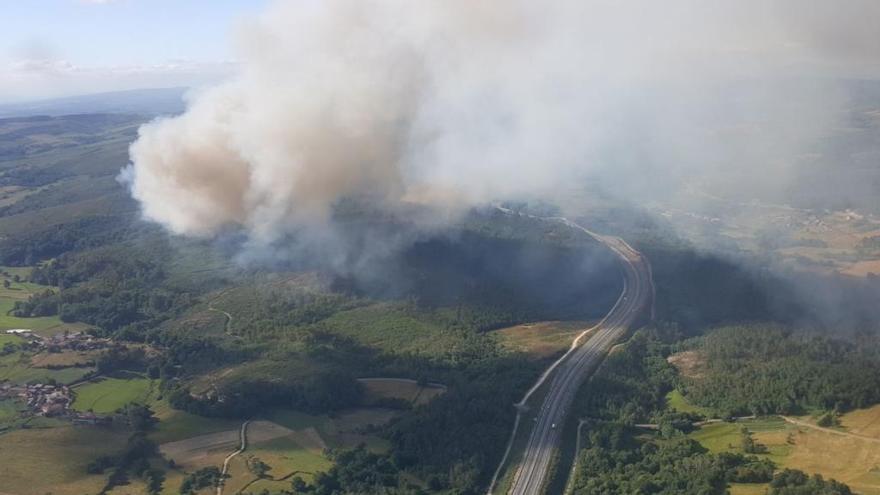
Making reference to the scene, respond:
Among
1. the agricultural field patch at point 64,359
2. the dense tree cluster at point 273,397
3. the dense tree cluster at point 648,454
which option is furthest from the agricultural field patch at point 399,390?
the agricultural field patch at point 64,359

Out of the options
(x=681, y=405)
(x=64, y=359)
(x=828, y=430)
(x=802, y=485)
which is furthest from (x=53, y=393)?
(x=828, y=430)

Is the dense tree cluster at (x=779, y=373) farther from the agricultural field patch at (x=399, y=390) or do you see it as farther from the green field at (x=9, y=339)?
the green field at (x=9, y=339)

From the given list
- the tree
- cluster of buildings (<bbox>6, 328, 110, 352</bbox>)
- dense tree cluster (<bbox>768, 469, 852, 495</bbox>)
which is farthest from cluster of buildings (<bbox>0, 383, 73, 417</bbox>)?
dense tree cluster (<bbox>768, 469, 852, 495</bbox>)

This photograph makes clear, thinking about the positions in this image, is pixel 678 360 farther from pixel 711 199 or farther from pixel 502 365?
pixel 711 199

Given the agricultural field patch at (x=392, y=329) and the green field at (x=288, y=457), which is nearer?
the green field at (x=288, y=457)

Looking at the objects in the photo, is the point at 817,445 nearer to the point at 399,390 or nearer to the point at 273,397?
the point at 399,390
